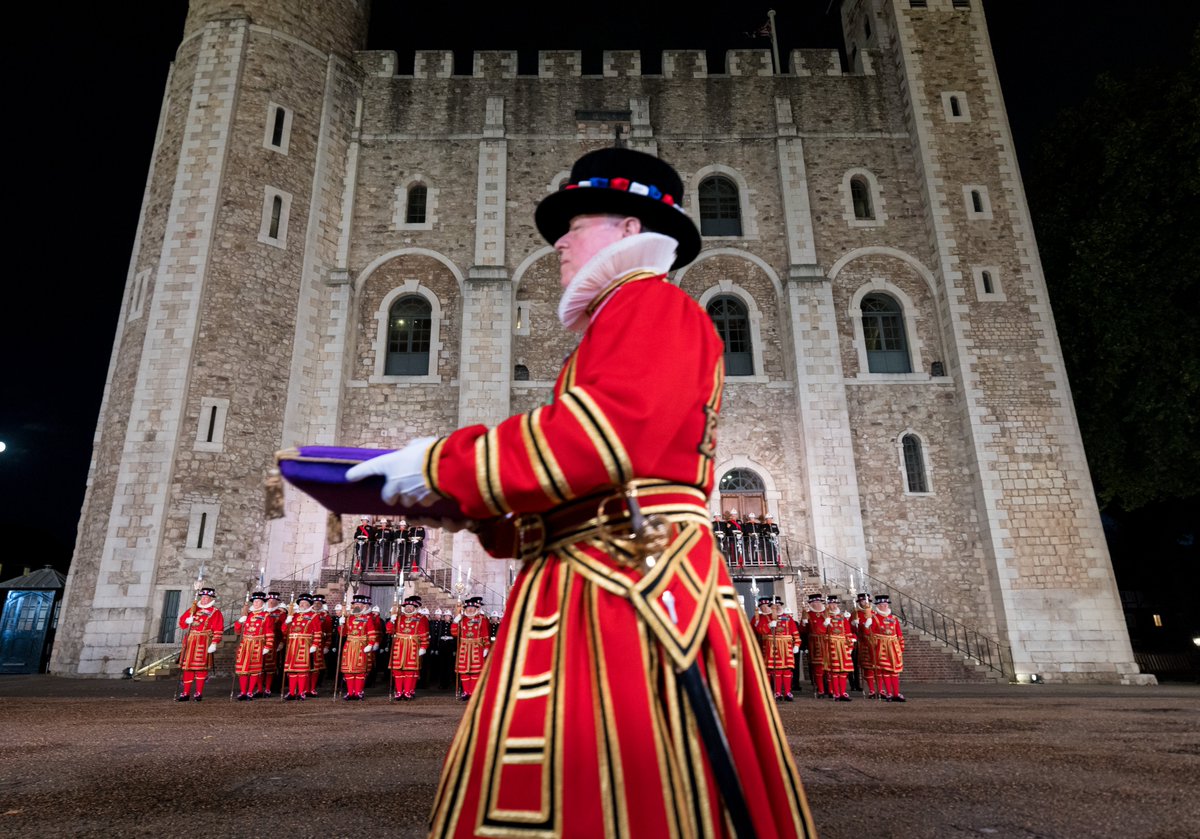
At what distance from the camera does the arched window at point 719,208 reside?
63.9 feet

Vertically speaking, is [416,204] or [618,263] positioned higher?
[416,204]

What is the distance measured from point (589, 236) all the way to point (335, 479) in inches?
40.7

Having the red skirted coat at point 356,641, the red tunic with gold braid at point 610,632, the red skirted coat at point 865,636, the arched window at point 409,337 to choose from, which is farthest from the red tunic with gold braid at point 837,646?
the arched window at point 409,337

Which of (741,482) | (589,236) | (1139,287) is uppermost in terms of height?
(1139,287)

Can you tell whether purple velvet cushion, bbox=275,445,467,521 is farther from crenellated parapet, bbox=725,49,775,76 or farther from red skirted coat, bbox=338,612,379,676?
crenellated parapet, bbox=725,49,775,76

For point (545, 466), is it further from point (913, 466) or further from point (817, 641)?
point (913, 466)

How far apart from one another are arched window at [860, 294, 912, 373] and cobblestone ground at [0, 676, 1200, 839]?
38.0ft

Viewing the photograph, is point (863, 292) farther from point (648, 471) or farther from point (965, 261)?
point (648, 471)

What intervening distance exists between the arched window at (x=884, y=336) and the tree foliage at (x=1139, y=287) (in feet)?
13.6

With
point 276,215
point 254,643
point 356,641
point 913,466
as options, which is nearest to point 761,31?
point 913,466

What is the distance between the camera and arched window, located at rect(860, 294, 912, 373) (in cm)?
1806

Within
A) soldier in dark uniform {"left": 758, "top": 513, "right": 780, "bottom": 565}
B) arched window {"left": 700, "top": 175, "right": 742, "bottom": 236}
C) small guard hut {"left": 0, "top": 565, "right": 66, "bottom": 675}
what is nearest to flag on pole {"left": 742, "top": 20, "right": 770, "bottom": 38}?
arched window {"left": 700, "top": 175, "right": 742, "bottom": 236}

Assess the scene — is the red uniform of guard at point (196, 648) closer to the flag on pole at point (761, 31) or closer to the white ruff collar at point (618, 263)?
the white ruff collar at point (618, 263)

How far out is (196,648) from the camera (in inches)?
373
